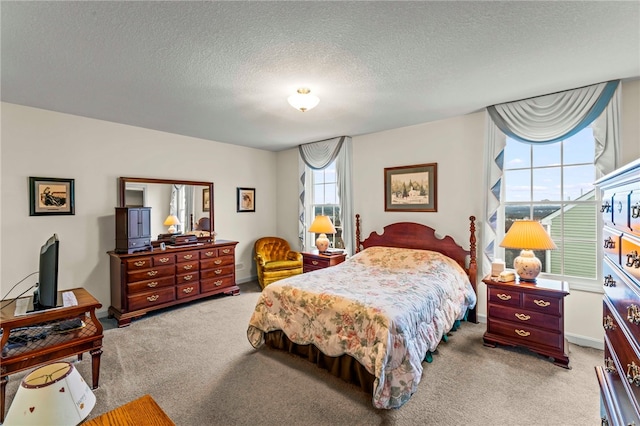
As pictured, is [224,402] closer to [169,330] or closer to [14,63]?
[169,330]

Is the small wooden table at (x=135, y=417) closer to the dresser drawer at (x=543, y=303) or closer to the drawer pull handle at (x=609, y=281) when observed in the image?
the drawer pull handle at (x=609, y=281)

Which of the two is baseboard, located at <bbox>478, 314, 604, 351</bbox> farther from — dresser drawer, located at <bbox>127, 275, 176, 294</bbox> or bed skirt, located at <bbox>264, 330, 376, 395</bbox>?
dresser drawer, located at <bbox>127, 275, 176, 294</bbox>

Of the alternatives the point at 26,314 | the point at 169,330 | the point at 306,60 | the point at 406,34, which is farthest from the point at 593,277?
the point at 26,314

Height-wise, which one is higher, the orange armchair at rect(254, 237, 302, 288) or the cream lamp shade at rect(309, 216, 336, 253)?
the cream lamp shade at rect(309, 216, 336, 253)

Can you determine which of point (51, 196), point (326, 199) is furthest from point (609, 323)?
point (51, 196)

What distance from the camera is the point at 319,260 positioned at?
14.7 ft

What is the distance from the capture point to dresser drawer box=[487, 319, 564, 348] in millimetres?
2619

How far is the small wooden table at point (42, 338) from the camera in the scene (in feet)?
6.43

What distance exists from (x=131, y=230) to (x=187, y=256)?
802 millimetres

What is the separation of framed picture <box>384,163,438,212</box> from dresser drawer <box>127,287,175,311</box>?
332cm

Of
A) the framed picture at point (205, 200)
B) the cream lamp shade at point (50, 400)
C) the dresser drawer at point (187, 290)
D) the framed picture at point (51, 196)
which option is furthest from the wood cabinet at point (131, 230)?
the cream lamp shade at point (50, 400)

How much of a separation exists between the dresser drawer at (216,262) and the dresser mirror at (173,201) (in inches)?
20.7

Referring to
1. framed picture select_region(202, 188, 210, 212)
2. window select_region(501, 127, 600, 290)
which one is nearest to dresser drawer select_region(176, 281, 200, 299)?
framed picture select_region(202, 188, 210, 212)

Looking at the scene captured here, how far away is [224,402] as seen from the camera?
2.16 meters
